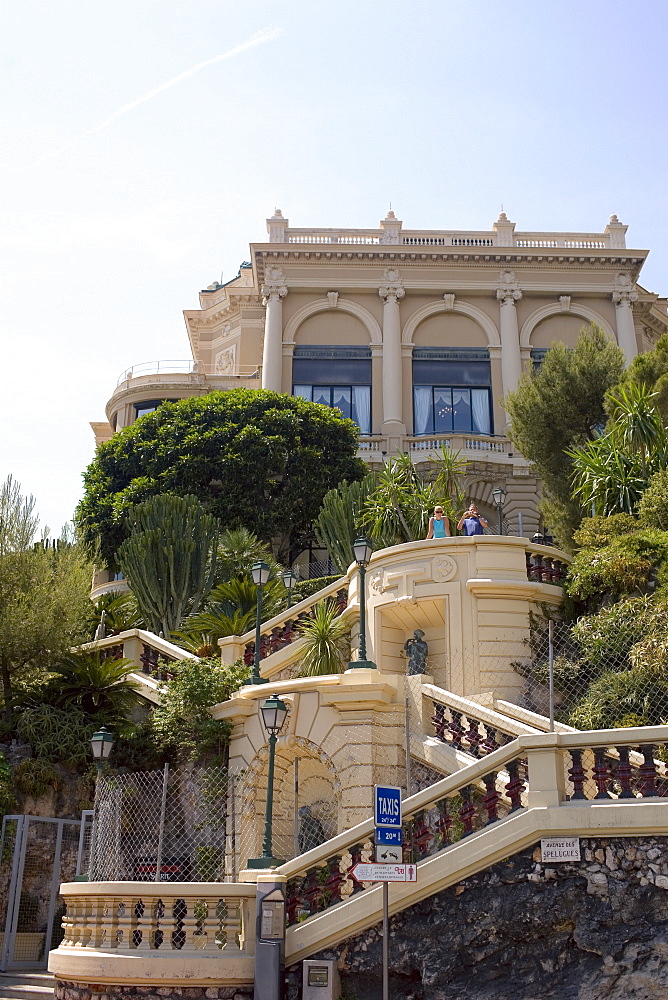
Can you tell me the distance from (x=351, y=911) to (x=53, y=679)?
10.5 meters

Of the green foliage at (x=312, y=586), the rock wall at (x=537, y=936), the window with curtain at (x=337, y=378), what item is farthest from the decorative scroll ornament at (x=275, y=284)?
the rock wall at (x=537, y=936)

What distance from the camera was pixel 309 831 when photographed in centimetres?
1638

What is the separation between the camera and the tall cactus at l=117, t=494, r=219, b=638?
26.2m

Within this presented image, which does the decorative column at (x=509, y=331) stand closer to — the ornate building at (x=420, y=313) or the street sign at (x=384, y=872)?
the ornate building at (x=420, y=313)

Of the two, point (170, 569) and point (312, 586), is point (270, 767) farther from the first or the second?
point (312, 586)

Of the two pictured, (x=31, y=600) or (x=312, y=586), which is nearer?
(x=31, y=600)

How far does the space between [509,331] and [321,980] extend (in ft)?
116

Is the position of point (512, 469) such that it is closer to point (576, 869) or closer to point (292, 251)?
point (292, 251)

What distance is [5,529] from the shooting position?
21.8 metres

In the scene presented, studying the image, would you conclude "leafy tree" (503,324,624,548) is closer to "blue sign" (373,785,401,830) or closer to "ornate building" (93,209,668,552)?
"ornate building" (93,209,668,552)

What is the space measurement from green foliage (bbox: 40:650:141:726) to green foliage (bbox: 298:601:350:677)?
3.46m

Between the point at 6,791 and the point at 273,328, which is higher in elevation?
the point at 273,328

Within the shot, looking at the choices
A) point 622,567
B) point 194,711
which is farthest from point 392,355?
point 194,711

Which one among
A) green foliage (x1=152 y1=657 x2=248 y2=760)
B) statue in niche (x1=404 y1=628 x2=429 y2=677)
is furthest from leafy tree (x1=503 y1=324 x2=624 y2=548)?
green foliage (x1=152 y1=657 x2=248 y2=760)
